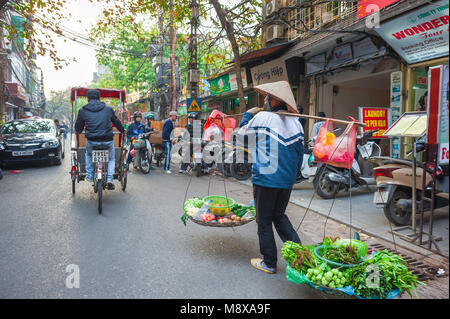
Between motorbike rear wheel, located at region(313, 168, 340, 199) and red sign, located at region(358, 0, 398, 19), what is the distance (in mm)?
3717

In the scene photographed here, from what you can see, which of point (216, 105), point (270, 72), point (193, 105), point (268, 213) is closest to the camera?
point (268, 213)

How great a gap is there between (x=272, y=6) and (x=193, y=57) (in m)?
3.15

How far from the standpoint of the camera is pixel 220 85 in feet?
51.0

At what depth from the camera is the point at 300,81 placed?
11125mm

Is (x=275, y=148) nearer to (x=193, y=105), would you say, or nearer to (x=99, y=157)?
(x=99, y=157)

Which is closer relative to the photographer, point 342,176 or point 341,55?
point 342,176

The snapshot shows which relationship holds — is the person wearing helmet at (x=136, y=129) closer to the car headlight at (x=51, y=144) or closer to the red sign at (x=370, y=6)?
the car headlight at (x=51, y=144)

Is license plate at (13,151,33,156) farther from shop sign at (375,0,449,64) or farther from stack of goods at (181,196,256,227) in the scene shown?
shop sign at (375,0,449,64)

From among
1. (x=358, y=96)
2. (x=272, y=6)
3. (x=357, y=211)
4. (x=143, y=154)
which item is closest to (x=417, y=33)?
(x=357, y=211)

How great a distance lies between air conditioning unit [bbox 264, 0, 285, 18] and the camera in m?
10.5

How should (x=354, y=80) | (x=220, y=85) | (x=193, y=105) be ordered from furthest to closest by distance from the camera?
(x=220, y=85) → (x=193, y=105) → (x=354, y=80)

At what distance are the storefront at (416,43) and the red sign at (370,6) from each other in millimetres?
389

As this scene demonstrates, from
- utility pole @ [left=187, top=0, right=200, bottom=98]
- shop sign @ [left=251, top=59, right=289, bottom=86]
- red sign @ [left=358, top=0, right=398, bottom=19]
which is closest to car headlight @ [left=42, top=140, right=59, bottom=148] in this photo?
utility pole @ [left=187, top=0, right=200, bottom=98]
